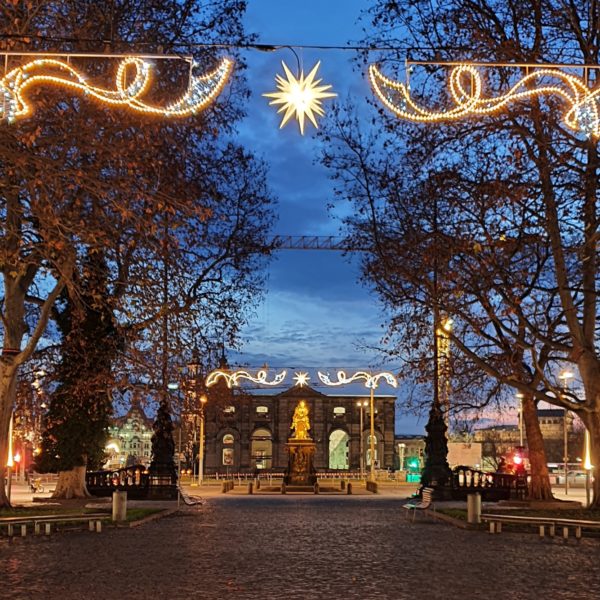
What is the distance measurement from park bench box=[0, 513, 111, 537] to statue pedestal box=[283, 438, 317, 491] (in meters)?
29.9

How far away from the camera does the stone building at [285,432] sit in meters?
110

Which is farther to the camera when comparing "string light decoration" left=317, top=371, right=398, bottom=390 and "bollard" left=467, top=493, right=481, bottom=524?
"string light decoration" left=317, top=371, right=398, bottom=390

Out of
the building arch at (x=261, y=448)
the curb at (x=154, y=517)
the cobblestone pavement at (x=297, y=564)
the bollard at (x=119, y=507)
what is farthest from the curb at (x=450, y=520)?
the building arch at (x=261, y=448)

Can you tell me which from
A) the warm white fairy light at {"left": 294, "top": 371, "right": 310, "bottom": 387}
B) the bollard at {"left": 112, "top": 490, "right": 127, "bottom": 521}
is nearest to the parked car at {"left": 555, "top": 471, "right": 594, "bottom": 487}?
the warm white fairy light at {"left": 294, "top": 371, "right": 310, "bottom": 387}

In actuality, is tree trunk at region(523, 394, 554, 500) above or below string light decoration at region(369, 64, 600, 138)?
below

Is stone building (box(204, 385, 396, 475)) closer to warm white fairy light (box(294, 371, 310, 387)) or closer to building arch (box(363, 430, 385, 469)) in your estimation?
building arch (box(363, 430, 385, 469))

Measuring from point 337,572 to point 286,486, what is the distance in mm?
35647

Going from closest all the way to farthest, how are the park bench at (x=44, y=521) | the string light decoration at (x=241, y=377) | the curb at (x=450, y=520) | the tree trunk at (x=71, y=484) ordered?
the park bench at (x=44, y=521)
the curb at (x=450, y=520)
the tree trunk at (x=71, y=484)
the string light decoration at (x=241, y=377)

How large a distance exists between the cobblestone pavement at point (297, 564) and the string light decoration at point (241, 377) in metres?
17.9

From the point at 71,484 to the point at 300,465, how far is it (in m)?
21.6

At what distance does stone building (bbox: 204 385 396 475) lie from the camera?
4343 inches

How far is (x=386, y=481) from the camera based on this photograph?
6506cm

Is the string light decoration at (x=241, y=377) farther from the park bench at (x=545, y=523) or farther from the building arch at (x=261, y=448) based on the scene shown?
the building arch at (x=261, y=448)

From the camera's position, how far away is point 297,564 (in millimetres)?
13359
